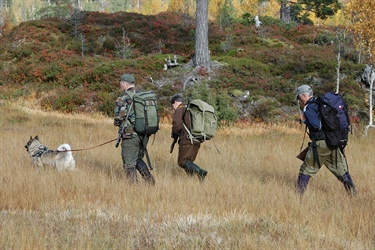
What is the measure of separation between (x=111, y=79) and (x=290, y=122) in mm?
9387

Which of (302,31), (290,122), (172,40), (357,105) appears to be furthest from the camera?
(302,31)

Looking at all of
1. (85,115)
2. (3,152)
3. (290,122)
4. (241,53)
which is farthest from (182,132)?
(241,53)

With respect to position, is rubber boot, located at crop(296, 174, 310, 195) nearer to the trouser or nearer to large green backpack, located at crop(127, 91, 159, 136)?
large green backpack, located at crop(127, 91, 159, 136)

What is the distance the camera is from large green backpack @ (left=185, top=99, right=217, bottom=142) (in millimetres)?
5855

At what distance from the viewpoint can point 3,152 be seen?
26.6 ft

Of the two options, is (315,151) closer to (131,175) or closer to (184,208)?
(184,208)

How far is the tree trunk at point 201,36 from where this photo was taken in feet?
58.0

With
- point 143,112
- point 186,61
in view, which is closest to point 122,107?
point 143,112

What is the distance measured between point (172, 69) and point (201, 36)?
2.38 m

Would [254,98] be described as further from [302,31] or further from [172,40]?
[302,31]

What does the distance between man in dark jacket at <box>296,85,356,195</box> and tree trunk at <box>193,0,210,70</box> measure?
1309 centimetres

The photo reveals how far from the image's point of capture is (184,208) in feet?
14.8

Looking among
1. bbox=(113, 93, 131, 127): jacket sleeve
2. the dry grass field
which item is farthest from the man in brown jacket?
bbox=(113, 93, 131, 127): jacket sleeve

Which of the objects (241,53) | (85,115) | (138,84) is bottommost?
(85,115)
